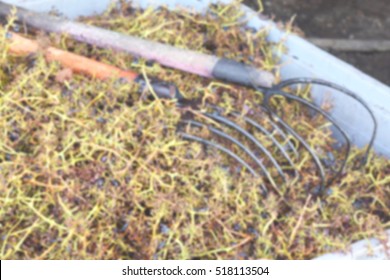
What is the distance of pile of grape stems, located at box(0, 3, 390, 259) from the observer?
1771mm

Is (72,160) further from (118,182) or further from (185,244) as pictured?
(185,244)

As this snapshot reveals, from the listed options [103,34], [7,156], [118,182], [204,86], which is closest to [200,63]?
[204,86]

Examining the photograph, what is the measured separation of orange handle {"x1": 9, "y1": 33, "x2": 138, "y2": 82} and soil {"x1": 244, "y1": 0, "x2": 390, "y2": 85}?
1.35 m

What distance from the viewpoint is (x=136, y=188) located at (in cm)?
181

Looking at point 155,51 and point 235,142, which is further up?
point 155,51

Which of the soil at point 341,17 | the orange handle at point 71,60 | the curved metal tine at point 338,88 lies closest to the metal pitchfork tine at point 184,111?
the orange handle at point 71,60

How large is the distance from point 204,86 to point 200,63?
0.22 feet

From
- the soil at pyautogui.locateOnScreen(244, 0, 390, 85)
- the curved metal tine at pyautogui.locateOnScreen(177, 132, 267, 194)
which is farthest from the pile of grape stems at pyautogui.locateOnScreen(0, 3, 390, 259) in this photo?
the soil at pyautogui.locateOnScreen(244, 0, 390, 85)

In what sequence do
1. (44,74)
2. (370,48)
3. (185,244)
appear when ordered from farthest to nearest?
(370,48), (44,74), (185,244)

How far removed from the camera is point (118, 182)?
1816 mm

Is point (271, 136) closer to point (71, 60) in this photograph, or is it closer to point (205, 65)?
point (205, 65)

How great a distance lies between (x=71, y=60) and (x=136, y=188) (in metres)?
0.43

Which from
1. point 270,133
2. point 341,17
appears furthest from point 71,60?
point 341,17

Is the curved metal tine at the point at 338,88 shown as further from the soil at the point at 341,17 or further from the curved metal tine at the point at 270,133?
the soil at the point at 341,17
